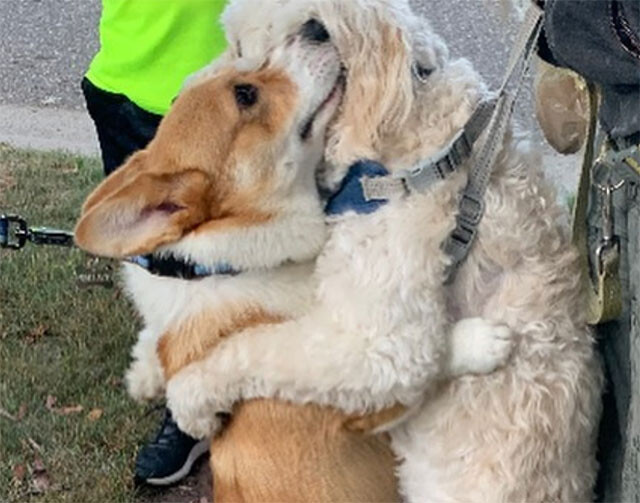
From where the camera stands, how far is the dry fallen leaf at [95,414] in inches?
176

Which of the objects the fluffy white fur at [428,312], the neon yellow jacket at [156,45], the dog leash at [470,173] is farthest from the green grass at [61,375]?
the dog leash at [470,173]

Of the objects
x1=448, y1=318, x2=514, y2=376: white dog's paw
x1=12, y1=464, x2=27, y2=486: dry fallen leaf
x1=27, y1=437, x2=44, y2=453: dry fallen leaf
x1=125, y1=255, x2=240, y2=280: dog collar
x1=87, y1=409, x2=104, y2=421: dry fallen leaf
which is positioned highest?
x1=448, y1=318, x2=514, y2=376: white dog's paw

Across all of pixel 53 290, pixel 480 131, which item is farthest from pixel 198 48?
pixel 53 290

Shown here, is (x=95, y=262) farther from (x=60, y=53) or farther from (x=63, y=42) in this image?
(x=63, y=42)

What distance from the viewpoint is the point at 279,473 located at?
281 cm

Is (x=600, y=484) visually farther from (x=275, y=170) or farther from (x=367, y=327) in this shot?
(x=275, y=170)

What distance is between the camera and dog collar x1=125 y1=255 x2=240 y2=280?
288 centimetres

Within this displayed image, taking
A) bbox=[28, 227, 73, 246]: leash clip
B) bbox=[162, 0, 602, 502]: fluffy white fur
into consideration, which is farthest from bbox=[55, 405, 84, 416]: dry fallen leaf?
bbox=[162, 0, 602, 502]: fluffy white fur

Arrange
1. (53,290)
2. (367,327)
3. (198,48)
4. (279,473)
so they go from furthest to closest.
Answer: (53,290), (198,48), (279,473), (367,327)

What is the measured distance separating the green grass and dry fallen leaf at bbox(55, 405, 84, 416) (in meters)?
0.02

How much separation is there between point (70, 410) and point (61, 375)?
222 mm

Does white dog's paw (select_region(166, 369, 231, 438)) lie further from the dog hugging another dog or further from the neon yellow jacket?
the neon yellow jacket

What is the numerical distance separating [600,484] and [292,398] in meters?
0.70

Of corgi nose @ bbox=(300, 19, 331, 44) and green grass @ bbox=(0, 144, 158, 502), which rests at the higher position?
corgi nose @ bbox=(300, 19, 331, 44)
